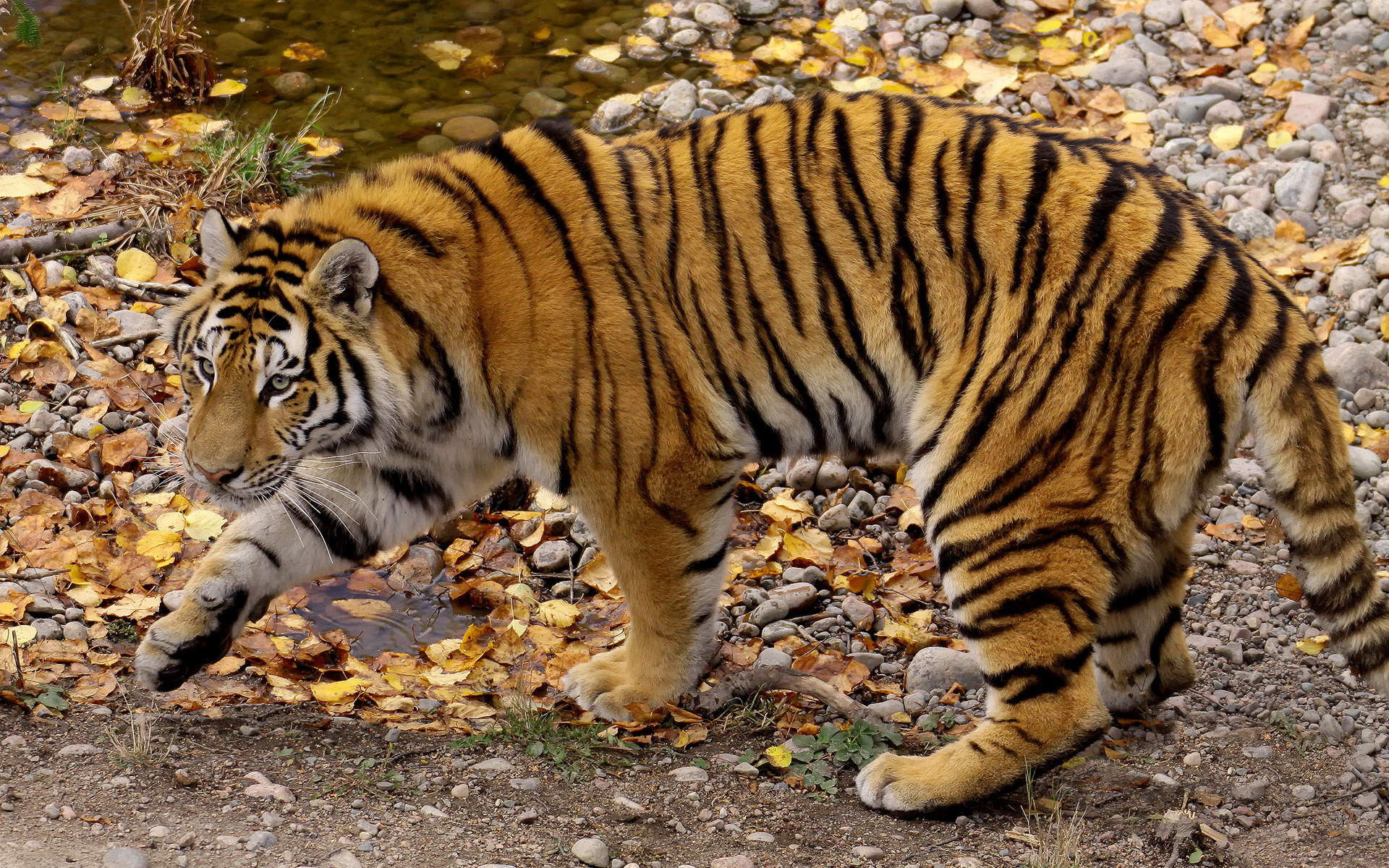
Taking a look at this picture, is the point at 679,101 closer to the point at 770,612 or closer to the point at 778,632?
the point at 770,612

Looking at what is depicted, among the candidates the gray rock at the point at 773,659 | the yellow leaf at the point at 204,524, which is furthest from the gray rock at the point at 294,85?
the gray rock at the point at 773,659

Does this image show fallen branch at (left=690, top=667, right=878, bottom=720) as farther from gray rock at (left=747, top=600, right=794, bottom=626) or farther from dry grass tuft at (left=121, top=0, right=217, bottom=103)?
dry grass tuft at (left=121, top=0, right=217, bottom=103)

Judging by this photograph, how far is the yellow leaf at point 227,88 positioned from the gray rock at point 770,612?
14.1 ft

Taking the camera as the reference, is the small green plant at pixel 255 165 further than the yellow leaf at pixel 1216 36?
No

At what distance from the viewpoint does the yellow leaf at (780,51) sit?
777cm

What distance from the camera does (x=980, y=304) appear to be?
375 centimetres

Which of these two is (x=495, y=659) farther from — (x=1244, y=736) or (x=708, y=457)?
(x=1244, y=736)

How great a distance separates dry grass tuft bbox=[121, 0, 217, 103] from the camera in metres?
7.07

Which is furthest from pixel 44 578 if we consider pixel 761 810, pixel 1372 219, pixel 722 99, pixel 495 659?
pixel 1372 219

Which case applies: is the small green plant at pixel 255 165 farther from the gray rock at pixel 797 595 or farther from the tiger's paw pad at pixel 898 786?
the tiger's paw pad at pixel 898 786

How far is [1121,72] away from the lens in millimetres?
7422

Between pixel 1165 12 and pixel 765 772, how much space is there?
5.65 metres

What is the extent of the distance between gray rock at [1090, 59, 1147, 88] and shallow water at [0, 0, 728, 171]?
2159mm

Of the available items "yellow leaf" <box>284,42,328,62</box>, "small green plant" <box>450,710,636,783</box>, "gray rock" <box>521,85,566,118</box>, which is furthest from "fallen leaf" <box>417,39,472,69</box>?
"small green plant" <box>450,710,636,783</box>
